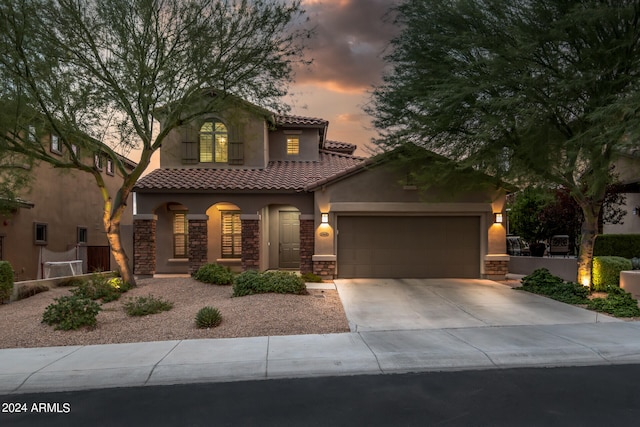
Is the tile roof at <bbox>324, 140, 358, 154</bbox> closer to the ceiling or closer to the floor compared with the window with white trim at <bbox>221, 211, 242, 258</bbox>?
closer to the ceiling

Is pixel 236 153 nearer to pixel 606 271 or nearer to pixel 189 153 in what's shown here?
pixel 189 153

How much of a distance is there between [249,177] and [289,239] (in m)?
3.20

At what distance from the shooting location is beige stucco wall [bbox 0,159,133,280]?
51.1 ft

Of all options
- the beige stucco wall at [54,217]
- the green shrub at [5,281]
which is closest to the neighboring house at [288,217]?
the beige stucco wall at [54,217]

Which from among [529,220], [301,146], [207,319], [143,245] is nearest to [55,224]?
[143,245]

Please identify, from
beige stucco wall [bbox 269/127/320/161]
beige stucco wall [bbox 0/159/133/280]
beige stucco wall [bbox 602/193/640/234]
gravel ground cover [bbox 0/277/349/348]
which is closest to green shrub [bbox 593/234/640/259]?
beige stucco wall [bbox 602/193/640/234]

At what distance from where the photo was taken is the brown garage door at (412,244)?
14.4 meters

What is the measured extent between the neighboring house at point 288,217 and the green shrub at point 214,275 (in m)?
2.13

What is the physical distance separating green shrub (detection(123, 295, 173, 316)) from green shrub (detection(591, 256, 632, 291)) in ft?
39.3

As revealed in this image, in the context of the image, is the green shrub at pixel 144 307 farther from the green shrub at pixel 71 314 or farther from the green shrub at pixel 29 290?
the green shrub at pixel 29 290

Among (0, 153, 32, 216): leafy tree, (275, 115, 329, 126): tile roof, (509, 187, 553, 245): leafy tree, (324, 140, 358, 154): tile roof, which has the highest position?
(275, 115, 329, 126): tile roof

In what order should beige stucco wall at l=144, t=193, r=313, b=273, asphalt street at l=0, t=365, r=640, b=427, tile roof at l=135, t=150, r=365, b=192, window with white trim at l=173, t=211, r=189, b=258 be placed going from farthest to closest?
window with white trim at l=173, t=211, r=189, b=258, beige stucco wall at l=144, t=193, r=313, b=273, tile roof at l=135, t=150, r=365, b=192, asphalt street at l=0, t=365, r=640, b=427

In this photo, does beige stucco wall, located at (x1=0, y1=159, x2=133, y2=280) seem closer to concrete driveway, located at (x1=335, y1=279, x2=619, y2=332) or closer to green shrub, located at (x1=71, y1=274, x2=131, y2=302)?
Answer: green shrub, located at (x1=71, y1=274, x2=131, y2=302)

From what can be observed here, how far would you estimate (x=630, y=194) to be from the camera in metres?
18.4
